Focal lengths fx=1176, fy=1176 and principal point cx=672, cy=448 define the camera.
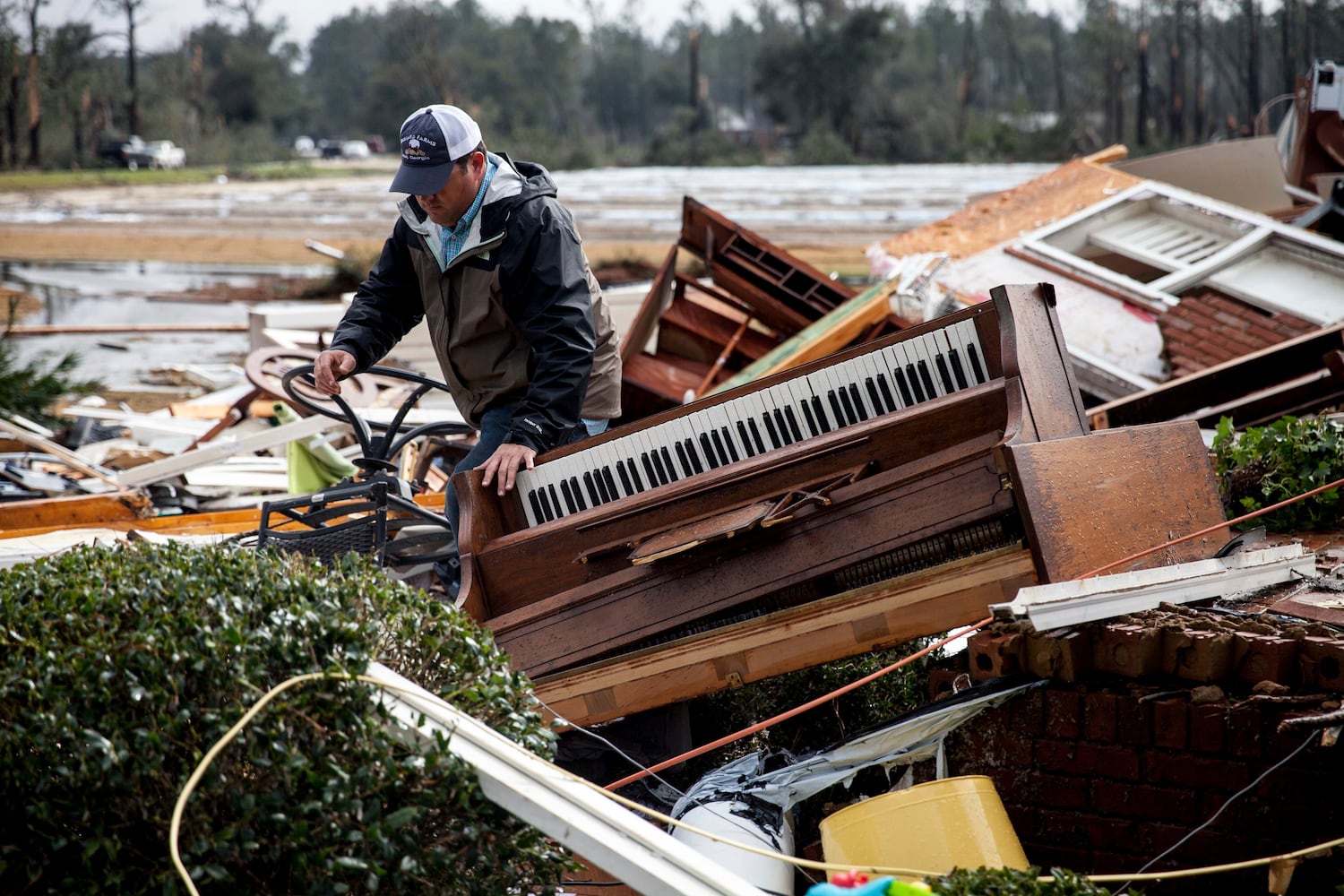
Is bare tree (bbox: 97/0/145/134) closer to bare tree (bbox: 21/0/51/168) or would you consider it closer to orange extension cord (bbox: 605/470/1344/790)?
bare tree (bbox: 21/0/51/168)

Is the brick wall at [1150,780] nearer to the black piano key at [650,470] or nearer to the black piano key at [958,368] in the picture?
the black piano key at [958,368]

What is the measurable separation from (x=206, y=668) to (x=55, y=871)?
0.57 metres

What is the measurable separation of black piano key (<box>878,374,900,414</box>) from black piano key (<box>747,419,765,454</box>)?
1.40ft

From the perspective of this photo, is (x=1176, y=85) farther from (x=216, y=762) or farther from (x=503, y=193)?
(x=216, y=762)

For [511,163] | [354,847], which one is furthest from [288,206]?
[354,847]

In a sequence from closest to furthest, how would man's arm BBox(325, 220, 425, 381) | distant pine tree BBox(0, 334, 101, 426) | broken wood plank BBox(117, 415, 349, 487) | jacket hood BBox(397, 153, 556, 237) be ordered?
jacket hood BBox(397, 153, 556, 237) → man's arm BBox(325, 220, 425, 381) → broken wood plank BBox(117, 415, 349, 487) → distant pine tree BBox(0, 334, 101, 426)

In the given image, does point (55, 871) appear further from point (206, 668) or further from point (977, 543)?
point (977, 543)

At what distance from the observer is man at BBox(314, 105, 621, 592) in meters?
4.10

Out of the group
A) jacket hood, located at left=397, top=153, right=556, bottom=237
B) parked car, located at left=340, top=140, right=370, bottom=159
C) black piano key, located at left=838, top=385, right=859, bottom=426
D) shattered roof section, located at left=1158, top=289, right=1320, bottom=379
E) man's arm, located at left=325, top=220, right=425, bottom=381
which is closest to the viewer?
black piano key, located at left=838, top=385, right=859, bottom=426

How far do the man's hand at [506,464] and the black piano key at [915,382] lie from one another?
1304mm

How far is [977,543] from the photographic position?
3645mm

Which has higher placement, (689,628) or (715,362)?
(715,362)

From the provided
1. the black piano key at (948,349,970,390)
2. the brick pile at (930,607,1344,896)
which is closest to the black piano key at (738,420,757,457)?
the black piano key at (948,349,970,390)

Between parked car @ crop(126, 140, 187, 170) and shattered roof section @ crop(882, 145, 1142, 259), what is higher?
parked car @ crop(126, 140, 187, 170)
